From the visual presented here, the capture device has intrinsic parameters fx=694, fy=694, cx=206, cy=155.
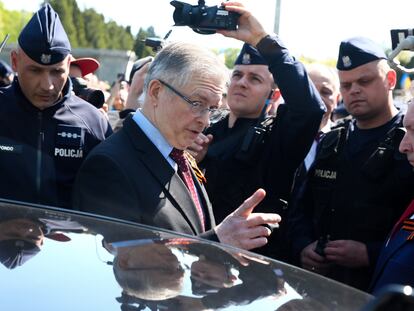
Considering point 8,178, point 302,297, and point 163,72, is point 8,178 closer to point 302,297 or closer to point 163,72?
point 163,72

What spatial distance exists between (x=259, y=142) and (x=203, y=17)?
2.12 feet

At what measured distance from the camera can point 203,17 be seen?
3.07 m

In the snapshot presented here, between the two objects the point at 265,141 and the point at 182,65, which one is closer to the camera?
the point at 182,65

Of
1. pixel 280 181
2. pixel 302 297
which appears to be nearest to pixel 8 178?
pixel 280 181

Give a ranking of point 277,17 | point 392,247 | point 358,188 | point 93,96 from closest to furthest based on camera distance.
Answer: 1. point 392,247
2. point 358,188
3. point 93,96
4. point 277,17

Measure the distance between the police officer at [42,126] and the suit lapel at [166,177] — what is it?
0.88 meters

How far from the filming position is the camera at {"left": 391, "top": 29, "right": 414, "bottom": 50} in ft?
10.7

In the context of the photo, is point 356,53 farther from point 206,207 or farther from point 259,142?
point 206,207

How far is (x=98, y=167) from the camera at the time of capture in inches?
90.7

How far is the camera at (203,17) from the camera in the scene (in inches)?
120

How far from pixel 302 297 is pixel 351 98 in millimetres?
2247

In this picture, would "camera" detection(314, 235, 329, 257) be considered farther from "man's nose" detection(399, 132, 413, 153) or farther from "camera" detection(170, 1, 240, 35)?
"camera" detection(170, 1, 240, 35)

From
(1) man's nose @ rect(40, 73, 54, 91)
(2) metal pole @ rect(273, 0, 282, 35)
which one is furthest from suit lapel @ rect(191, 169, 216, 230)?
(2) metal pole @ rect(273, 0, 282, 35)

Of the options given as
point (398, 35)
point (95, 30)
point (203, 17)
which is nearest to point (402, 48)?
point (398, 35)
